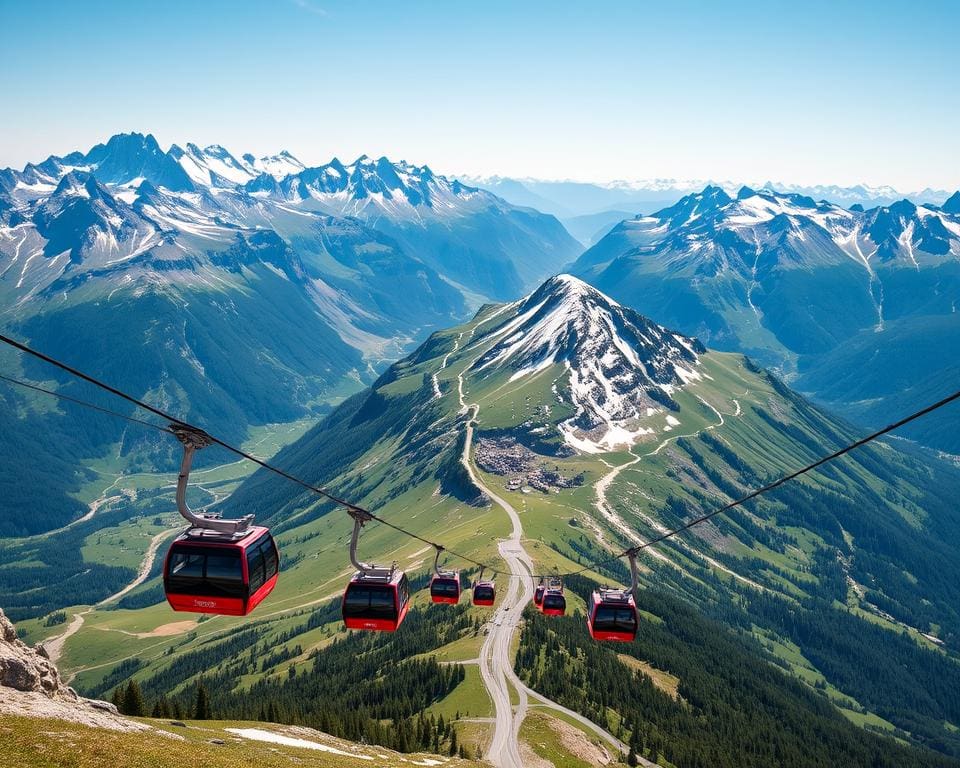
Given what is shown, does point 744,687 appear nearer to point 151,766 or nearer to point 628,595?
point 628,595

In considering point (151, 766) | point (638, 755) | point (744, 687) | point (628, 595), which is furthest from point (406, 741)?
point (744, 687)

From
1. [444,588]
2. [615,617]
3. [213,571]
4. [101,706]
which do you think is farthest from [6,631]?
[615,617]

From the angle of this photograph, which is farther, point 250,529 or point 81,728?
point 81,728

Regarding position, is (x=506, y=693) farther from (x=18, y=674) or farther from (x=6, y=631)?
(x=18, y=674)

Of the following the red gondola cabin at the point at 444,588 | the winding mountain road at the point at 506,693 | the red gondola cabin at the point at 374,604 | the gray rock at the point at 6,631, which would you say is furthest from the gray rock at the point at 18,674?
the winding mountain road at the point at 506,693

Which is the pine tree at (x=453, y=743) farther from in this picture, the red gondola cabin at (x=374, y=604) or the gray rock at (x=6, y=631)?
the gray rock at (x=6, y=631)
